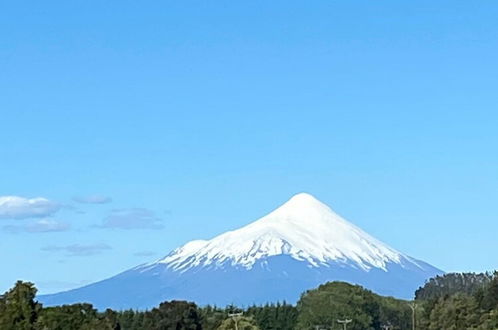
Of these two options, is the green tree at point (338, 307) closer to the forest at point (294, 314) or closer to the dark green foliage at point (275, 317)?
the forest at point (294, 314)

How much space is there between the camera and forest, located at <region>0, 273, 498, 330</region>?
3167 inches

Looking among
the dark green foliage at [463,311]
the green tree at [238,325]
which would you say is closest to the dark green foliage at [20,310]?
the green tree at [238,325]

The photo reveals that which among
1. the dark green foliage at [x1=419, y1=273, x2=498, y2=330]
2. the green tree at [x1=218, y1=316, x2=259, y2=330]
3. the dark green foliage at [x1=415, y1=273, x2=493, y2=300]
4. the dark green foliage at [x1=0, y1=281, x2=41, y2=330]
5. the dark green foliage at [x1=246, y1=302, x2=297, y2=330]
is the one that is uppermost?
the dark green foliage at [x1=415, y1=273, x2=493, y2=300]

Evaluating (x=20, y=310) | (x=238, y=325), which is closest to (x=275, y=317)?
(x=238, y=325)

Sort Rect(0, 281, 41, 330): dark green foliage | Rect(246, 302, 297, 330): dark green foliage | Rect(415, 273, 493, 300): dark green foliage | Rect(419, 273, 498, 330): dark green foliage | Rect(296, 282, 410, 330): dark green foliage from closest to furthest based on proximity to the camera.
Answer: Rect(0, 281, 41, 330): dark green foliage → Rect(419, 273, 498, 330): dark green foliage → Rect(296, 282, 410, 330): dark green foliage → Rect(246, 302, 297, 330): dark green foliage → Rect(415, 273, 493, 300): dark green foliage

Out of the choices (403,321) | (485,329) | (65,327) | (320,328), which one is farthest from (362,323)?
(65,327)

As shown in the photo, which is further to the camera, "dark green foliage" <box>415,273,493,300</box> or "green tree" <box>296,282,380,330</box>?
"dark green foliage" <box>415,273,493,300</box>

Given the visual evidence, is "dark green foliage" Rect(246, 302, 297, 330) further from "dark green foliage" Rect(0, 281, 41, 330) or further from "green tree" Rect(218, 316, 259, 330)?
"dark green foliage" Rect(0, 281, 41, 330)

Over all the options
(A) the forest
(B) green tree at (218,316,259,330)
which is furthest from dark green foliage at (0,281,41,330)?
(B) green tree at (218,316,259,330)

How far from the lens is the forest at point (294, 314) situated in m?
80.4

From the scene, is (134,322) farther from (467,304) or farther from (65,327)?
(65,327)

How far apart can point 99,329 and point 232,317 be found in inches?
1133

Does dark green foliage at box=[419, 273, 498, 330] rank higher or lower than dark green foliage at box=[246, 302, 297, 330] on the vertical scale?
lower

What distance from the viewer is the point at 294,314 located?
14500 centimetres
